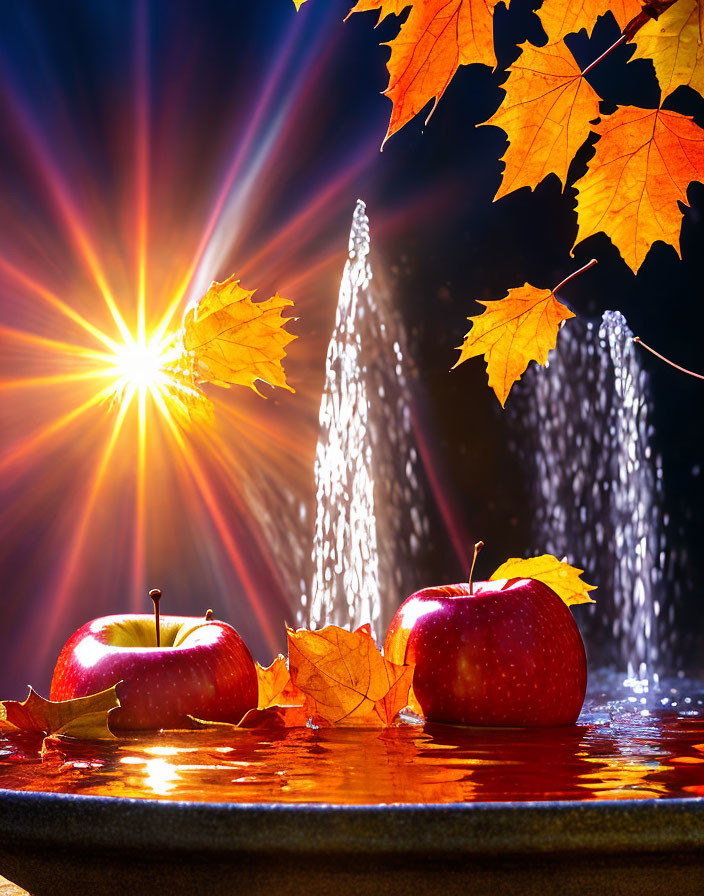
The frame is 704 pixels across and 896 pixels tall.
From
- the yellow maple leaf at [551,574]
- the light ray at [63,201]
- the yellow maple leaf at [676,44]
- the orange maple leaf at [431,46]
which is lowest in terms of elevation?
the yellow maple leaf at [551,574]

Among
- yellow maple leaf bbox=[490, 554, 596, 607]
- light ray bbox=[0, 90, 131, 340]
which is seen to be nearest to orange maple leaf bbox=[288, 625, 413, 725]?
yellow maple leaf bbox=[490, 554, 596, 607]

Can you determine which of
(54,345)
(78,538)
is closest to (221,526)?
(78,538)

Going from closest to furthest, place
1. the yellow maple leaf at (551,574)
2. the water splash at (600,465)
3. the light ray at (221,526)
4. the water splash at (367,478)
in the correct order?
the yellow maple leaf at (551,574) < the water splash at (600,465) < the water splash at (367,478) < the light ray at (221,526)

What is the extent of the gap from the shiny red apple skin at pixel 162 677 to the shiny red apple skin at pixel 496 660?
0.39ft

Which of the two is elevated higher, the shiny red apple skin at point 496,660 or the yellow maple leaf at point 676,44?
the yellow maple leaf at point 676,44

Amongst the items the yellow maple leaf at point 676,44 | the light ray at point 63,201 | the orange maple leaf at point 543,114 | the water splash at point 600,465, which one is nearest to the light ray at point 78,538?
the light ray at point 63,201

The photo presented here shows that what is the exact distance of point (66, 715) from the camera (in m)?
0.49

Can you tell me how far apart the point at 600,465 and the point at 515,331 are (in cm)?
136

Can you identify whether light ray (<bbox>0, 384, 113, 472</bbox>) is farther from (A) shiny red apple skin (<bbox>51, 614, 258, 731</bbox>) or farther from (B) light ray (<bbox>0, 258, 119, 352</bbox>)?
(A) shiny red apple skin (<bbox>51, 614, 258, 731</bbox>)

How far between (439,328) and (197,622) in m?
1.59

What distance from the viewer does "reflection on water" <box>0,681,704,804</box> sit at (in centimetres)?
30

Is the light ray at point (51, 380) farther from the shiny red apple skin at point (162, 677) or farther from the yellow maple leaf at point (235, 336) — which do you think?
the shiny red apple skin at point (162, 677)

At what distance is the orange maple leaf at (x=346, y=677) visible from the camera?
54 centimetres

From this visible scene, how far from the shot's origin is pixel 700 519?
1.94 metres
